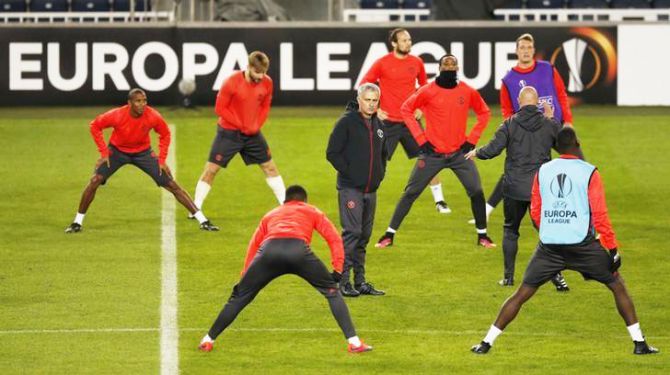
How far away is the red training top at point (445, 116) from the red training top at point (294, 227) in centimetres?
510

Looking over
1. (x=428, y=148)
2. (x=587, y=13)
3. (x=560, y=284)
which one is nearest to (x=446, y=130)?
(x=428, y=148)

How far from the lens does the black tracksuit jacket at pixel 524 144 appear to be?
47.5ft

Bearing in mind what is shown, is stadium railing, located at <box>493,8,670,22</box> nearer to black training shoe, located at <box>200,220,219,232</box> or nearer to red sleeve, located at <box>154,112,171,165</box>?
black training shoe, located at <box>200,220,219,232</box>

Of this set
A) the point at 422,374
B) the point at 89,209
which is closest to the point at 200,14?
the point at 89,209

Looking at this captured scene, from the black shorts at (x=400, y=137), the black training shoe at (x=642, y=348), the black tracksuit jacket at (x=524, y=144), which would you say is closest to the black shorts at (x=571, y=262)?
the black training shoe at (x=642, y=348)

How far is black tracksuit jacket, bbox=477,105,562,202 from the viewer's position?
47.5 feet

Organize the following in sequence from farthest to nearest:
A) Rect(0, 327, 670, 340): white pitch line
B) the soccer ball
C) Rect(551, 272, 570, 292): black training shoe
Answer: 1. the soccer ball
2. Rect(551, 272, 570, 292): black training shoe
3. Rect(0, 327, 670, 340): white pitch line

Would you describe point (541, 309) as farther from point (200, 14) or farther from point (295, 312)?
point (200, 14)

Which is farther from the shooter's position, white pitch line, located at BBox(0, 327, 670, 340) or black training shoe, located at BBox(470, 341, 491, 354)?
white pitch line, located at BBox(0, 327, 670, 340)

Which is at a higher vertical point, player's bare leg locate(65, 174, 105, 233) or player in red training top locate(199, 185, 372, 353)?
player in red training top locate(199, 185, 372, 353)

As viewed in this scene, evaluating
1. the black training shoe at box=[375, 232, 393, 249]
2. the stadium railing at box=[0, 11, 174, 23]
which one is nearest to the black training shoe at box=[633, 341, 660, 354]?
the black training shoe at box=[375, 232, 393, 249]

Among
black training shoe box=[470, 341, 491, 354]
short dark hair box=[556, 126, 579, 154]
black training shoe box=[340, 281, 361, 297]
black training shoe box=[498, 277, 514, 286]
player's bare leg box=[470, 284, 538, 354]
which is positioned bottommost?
black training shoe box=[498, 277, 514, 286]

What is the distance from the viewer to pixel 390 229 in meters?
17.4

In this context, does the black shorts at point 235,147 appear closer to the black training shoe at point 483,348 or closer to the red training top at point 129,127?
the red training top at point 129,127
